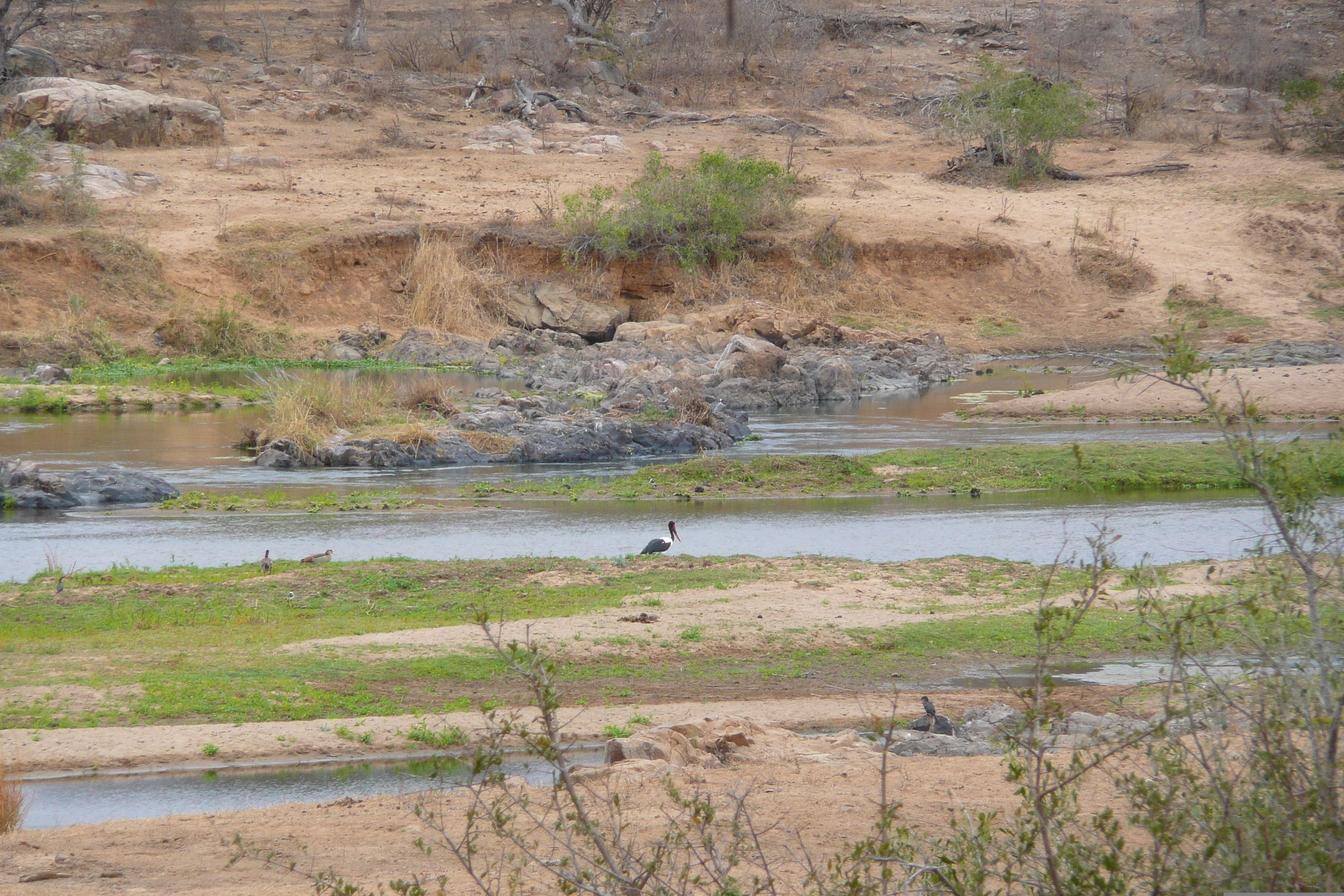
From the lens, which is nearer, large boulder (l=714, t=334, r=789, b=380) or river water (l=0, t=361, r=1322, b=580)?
river water (l=0, t=361, r=1322, b=580)

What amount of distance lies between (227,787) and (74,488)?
41.2 ft

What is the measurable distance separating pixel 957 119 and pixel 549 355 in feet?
61.8

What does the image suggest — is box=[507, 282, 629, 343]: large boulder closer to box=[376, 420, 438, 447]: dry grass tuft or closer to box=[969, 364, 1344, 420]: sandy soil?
box=[969, 364, 1344, 420]: sandy soil

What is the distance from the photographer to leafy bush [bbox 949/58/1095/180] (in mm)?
40906

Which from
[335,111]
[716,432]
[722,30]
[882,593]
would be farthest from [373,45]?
[882,593]

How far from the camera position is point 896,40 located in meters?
54.3

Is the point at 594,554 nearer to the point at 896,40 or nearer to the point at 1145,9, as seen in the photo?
the point at 896,40

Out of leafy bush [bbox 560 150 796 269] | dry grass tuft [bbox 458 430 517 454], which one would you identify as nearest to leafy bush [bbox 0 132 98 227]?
leafy bush [bbox 560 150 796 269]

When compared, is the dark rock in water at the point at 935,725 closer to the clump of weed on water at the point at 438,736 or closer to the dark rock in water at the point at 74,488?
the clump of weed on water at the point at 438,736

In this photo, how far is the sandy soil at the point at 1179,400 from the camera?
945 inches

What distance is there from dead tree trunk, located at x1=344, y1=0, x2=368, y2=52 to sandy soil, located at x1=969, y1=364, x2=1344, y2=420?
33.9 m

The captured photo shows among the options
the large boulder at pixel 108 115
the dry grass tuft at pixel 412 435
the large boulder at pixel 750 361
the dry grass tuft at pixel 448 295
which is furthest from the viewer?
the large boulder at pixel 108 115

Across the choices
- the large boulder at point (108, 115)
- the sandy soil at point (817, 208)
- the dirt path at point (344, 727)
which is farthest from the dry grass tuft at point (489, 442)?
the large boulder at point (108, 115)

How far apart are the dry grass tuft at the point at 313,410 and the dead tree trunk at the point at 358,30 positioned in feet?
96.6
